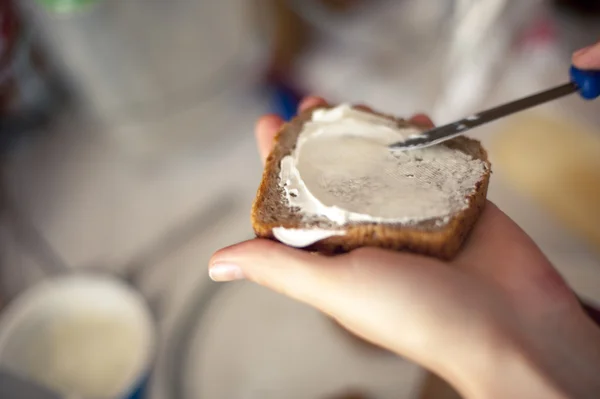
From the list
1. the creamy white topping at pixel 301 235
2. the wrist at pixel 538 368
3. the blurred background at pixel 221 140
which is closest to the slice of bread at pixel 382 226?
the creamy white topping at pixel 301 235

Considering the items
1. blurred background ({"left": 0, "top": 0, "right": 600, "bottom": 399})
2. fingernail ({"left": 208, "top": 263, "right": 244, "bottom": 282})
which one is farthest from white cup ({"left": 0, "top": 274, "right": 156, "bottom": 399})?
fingernail ({"left": 208, "top": 263, "right": 244, "bottom": 282})

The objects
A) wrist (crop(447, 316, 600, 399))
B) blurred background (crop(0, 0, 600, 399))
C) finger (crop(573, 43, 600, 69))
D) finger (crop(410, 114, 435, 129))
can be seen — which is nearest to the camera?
wrist (crop(447, 316, 600, 399))

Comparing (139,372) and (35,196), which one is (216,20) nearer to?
(35,196)

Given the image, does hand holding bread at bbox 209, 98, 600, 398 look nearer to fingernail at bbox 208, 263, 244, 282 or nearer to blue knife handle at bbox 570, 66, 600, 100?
fingernail at bbox 208, 263, 244, 282

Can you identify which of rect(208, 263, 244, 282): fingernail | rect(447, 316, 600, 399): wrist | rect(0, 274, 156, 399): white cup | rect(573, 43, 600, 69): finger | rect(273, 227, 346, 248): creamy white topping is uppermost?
rect(573, 43, 600, 69): finger

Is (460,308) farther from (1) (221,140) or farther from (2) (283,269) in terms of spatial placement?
(1) (221,140)

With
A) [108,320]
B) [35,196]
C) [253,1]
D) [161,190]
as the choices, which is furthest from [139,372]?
[253,1]

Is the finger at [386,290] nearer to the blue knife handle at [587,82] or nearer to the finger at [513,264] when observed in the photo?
the finger at [513,264]
